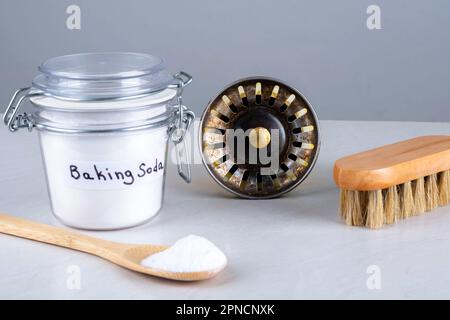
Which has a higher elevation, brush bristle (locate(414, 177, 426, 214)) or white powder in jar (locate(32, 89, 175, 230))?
white powder in jar (locate(32, 89, 175, 230))

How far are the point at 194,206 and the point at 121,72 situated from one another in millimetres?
242

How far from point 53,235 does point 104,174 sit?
0.10 m

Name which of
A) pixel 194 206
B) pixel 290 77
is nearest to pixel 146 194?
pixel 194 206

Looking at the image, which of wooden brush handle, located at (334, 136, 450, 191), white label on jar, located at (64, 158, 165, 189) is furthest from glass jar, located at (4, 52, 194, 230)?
wooden brush handle, located at (334, 136, 450, 191)

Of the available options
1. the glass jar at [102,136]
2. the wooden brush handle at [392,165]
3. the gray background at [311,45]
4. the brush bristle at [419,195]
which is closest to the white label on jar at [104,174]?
the glass jar at [102,136]

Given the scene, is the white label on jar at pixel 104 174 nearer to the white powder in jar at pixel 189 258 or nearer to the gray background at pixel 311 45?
the white powder in jar at pixel 189 258

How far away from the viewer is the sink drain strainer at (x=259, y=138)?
1.22 metres

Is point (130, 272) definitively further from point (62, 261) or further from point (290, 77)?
point (290, 77)

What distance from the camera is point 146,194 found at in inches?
44.4

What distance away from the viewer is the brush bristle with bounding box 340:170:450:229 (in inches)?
44.6

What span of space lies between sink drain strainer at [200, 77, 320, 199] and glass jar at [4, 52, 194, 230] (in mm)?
107

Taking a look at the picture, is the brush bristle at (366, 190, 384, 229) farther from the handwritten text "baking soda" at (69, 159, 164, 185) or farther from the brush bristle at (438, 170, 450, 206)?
the handwritten text "baking soda" at (69, 159, 164, 185)

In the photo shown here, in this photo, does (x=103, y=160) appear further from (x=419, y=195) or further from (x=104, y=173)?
(x=419, y=195)

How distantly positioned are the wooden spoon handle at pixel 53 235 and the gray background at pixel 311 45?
1.27m
